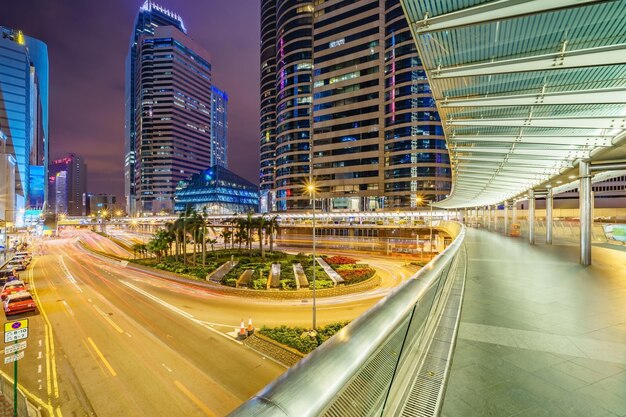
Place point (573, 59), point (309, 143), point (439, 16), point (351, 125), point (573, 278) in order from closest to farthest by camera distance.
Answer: point (439, 16), point (573, 59), point (573, 278), point (351, 125), point (309, 143)

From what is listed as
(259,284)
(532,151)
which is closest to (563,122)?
(532,151)

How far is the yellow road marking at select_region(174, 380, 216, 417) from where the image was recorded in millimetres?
10659

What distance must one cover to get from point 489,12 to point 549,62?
2.86 m

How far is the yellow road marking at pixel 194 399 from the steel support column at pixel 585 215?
54.0ft

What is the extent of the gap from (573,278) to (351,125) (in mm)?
81189

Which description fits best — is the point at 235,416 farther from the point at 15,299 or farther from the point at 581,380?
the point at 15,299

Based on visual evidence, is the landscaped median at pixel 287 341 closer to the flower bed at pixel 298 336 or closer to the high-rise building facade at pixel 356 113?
the flower bed at pixel 298 336

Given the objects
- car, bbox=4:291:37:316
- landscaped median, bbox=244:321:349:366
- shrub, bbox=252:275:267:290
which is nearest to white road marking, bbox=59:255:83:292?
car, bbox=4:291:37:316

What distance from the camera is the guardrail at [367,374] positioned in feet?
3.23

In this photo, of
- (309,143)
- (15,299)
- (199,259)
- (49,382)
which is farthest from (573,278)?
(309,143)

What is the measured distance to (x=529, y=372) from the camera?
11.1 feet

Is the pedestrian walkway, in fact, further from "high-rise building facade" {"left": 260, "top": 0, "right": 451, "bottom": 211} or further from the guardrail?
"high-rise building facade" {"left": 260, "top": 0, "right": 451, "bottom": 211}

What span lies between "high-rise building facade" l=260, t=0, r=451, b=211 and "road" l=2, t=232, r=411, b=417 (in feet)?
188

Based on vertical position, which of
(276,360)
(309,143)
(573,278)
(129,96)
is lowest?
(276,360)
